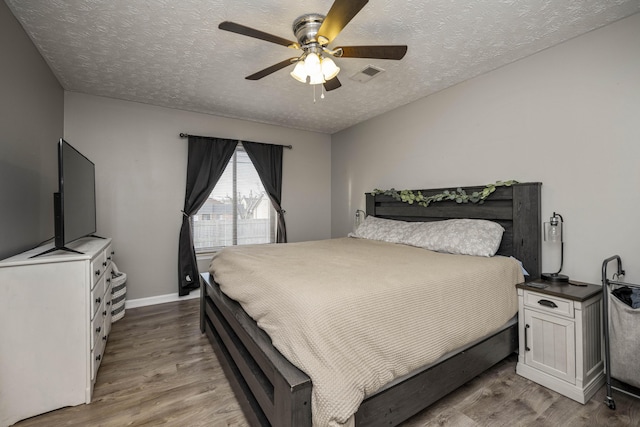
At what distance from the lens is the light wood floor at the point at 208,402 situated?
1.59 meters

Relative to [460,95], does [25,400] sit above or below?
below

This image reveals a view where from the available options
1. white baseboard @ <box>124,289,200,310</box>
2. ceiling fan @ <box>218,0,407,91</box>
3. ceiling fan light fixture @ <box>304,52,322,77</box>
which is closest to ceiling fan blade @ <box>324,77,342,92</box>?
ceiling fan @ <box>218,0,407,91</box>

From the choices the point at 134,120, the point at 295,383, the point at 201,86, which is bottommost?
the point at 295,383

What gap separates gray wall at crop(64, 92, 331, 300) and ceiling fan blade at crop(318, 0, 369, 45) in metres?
2.72

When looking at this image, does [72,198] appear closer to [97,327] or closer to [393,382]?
[97,327]

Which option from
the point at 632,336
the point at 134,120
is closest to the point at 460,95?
the point at 632,336

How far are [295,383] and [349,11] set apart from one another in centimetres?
175

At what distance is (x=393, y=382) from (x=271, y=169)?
135 inches

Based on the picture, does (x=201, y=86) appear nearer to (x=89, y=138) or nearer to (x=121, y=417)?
(x=89, y=138)

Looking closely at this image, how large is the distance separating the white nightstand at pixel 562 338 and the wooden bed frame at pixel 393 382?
0.48 ft

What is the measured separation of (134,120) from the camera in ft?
11.2

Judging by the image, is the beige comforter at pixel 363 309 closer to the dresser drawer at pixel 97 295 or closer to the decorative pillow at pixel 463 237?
the decorative pillow at pixel 463 237

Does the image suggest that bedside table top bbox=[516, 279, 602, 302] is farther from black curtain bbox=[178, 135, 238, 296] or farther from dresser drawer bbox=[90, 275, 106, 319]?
black curtain bbox=[178, 135, 238, 296]

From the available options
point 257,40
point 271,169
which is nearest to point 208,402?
point 257,40
